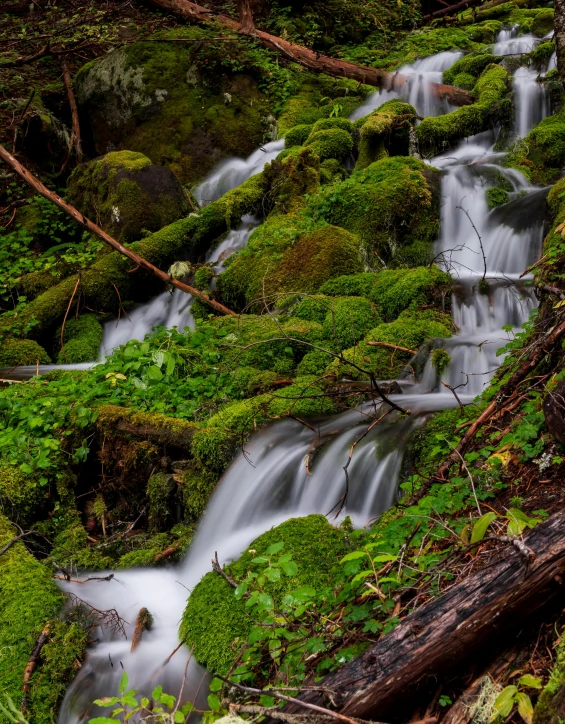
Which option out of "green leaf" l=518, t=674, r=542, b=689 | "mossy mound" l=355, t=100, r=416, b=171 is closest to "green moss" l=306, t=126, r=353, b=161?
"mossy mound" l=355, t=100, r=416, b=171

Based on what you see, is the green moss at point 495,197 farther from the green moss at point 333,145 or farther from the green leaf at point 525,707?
the green leaf at point 525,707

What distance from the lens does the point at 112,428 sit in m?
5.37

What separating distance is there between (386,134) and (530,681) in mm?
9212

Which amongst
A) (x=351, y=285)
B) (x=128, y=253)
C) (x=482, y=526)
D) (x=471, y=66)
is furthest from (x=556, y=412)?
(x=471, y=66)

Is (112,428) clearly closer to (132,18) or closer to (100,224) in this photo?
(100,224)

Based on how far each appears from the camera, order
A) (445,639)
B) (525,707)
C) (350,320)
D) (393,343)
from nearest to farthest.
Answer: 1. (525,707)
2. (445,639)
3. (393,343)
4. (350,320)

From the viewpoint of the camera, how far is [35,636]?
3.42m

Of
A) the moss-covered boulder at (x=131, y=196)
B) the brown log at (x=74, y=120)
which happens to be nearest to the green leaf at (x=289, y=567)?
the moss-covered boulder at (x=131, y=196)

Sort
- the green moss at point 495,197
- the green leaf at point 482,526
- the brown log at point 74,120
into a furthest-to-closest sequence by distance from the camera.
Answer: the brown log at point 74,120
the green moss at point 495,197
the green leaf at point 482,526

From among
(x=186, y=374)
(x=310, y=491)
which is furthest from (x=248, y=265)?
(x=310, y=491)

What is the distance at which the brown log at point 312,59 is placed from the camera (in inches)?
458

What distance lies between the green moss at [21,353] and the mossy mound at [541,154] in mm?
7330

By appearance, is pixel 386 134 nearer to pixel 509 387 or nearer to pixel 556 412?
pixel 509 387

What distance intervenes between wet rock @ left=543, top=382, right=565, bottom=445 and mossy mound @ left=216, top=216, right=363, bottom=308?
4532 millimetres
